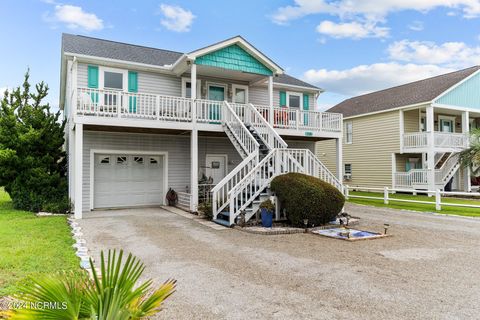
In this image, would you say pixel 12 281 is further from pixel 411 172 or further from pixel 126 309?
pixel 411 172

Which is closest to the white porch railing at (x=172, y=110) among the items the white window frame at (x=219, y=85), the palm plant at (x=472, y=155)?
the white window frame at (x=219, y=85)

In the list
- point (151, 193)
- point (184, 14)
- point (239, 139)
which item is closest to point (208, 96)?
point (239, 139)

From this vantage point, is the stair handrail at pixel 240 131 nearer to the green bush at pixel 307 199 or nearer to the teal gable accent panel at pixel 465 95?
the green bush at pixel 307 199

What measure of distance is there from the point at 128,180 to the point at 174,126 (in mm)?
3512

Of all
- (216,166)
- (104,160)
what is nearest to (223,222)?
(216,166)

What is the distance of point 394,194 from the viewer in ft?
65.6

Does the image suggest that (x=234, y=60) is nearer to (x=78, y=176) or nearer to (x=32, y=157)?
(x=78, y=176)

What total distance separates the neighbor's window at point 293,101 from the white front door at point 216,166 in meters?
4.71

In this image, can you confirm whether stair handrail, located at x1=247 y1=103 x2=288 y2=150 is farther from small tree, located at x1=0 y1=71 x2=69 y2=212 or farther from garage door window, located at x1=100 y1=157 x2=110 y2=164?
small tree, located at x1=0 y1=71 x2=69 y2=212

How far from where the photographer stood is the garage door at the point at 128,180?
13086 millimetres

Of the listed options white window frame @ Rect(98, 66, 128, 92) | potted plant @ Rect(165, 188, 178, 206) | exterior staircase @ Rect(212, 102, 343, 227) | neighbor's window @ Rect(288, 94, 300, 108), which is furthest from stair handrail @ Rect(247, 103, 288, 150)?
white window frame @ Rect(98, 66, 128, 92)

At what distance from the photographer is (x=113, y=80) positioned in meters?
13.0

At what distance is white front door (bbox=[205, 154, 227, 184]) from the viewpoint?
49.5 feet

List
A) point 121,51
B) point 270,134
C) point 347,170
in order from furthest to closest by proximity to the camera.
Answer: point 347,170 < point 121,51 < point 270,134
